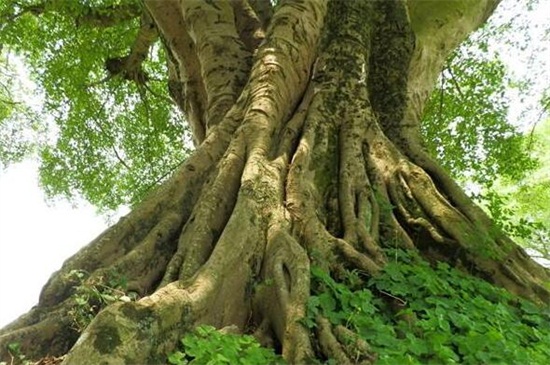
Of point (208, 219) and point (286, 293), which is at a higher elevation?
point (208, 219)

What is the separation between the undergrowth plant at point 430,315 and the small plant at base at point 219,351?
0.98ft

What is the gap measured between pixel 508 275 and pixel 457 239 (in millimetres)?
401

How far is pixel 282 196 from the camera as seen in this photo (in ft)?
11.8

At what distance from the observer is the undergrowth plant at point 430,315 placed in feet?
8.30

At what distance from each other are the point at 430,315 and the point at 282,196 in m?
1.19

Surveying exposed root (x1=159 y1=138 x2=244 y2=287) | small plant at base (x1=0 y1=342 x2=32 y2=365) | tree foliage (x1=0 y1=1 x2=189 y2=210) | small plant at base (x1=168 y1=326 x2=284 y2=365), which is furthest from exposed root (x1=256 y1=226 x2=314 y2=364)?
tree foliage (x1=0 y1=1 x2=189 y2=210)

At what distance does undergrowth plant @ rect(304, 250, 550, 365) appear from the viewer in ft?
8.30

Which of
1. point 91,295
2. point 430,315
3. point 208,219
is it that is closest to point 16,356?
point 91,295

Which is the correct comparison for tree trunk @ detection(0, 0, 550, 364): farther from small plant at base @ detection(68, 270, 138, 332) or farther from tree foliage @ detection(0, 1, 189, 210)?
tree foliage @ detection(0, 1, 189, 210)

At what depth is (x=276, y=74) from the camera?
14.6 feet

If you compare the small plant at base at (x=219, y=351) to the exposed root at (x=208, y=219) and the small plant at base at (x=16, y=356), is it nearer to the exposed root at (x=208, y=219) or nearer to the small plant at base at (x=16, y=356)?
the exposed root at (x=208, y=219)

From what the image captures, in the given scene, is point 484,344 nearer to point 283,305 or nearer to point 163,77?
point 283,305

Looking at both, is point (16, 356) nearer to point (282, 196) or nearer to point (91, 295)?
point (91, 295)

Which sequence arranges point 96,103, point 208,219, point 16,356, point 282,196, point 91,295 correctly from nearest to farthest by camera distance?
point 16,356
point 91,295
point 208,219
point 282,196
point 96,103
